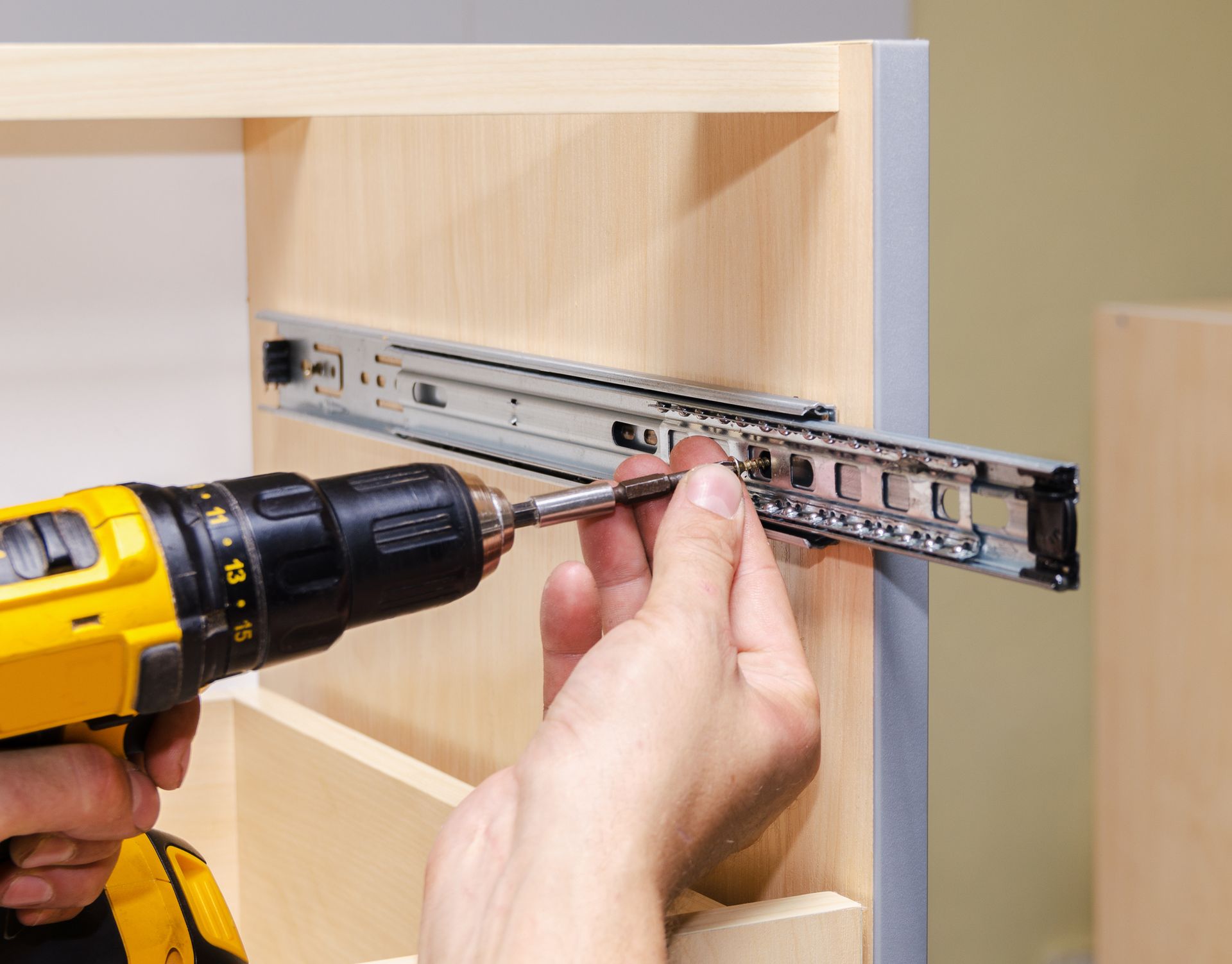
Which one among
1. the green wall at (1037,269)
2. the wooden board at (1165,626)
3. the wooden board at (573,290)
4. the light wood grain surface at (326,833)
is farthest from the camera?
the green wall at (1037,269)

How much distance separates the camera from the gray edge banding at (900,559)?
1.46ft

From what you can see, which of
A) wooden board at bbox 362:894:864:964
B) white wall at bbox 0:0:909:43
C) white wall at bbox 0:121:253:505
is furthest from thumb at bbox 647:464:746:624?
white wall at bbox 0:0:909:43

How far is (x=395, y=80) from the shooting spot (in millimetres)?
393

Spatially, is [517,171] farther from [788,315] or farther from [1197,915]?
[1197,915]

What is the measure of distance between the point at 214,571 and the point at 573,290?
242 mm

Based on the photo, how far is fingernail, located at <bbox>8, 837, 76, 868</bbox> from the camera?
54cm

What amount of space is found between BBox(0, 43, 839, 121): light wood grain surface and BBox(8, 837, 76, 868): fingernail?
1.04 feet

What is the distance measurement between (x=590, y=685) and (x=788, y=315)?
17 centimetres

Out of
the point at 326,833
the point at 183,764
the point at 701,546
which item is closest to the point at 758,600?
the point at 701,546

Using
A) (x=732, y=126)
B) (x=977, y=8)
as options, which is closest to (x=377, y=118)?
(x=732, y=126)

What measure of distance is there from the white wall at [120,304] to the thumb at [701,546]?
1.75 feet

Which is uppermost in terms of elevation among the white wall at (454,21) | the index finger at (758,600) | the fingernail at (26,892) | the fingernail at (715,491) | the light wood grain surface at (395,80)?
the white wall at (454,21)

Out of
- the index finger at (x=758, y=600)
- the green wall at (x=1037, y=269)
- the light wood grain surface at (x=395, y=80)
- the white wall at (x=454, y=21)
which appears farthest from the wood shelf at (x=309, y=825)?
the green wall at (x=1037, y=269)

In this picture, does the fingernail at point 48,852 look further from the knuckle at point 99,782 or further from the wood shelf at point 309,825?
the wood shelf at point 309,825
